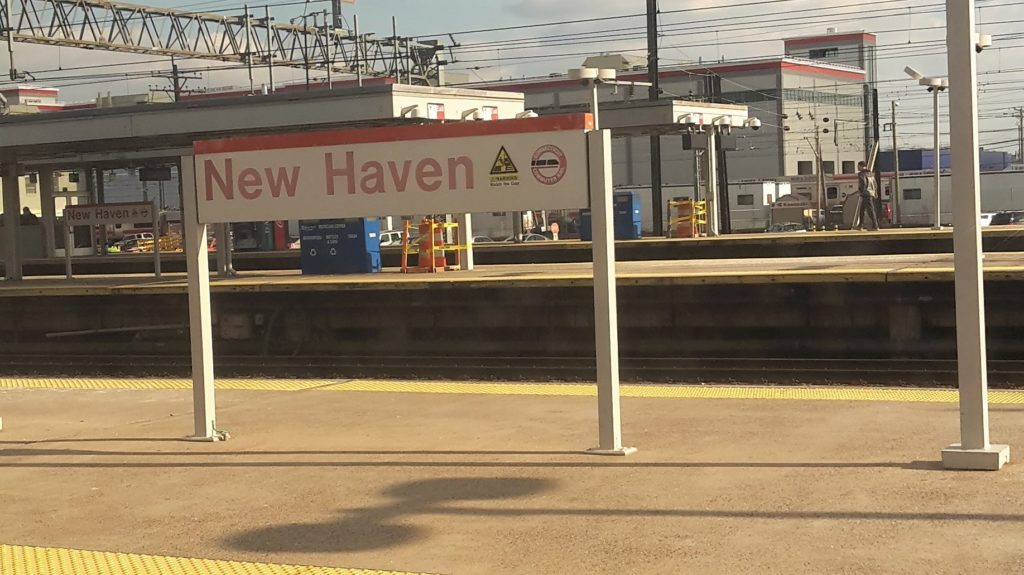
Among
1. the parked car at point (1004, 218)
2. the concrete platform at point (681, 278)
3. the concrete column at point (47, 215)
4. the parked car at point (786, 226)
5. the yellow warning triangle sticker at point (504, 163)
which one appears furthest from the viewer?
the parked car at point (786, 226)

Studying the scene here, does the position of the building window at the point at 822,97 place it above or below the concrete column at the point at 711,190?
above

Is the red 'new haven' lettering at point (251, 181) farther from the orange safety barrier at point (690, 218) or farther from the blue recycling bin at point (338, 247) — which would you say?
the orange safety barrier at point (690, 218)

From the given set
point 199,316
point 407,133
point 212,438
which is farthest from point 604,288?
point 212,438

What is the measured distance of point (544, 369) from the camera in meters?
13.9

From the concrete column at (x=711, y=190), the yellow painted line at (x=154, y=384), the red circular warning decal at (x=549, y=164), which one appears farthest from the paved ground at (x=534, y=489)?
the concrete column at (x=711, y=190)

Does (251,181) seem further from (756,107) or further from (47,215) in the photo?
(756,107)

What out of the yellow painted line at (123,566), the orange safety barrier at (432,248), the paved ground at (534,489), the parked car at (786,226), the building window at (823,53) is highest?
the building window at (823,53)

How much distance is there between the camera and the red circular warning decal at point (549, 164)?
7.96m

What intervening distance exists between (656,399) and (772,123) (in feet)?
266

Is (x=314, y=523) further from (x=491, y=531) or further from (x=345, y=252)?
(x=345, y=252)

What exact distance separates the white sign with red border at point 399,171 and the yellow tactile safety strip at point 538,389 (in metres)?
3.29

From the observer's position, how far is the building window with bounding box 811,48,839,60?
10662cm

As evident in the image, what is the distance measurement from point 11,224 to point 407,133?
22456mm

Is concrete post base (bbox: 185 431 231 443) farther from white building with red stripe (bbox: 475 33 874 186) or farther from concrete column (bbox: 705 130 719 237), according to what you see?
white building with red stripe (bbox: 475 33 874 186)
